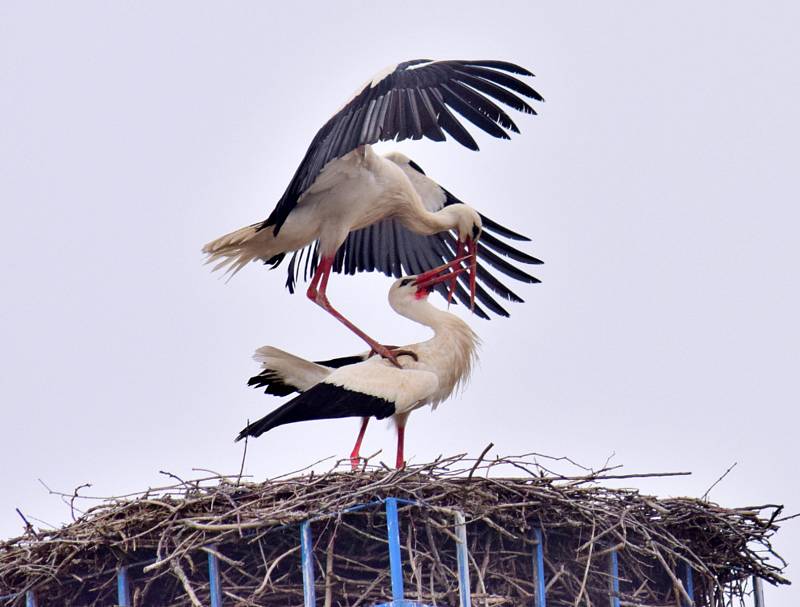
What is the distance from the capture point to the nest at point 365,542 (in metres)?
7.31

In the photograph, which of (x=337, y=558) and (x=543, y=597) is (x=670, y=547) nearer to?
(x=543, y=597)

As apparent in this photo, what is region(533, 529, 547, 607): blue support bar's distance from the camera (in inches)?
298

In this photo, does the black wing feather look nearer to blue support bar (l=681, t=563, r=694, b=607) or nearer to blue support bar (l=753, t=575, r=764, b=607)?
blue support bar (l=681, t=563, r=694, b=607)

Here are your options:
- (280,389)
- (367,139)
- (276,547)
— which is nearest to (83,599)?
(276,547)

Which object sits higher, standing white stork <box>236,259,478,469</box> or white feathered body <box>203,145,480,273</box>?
white feathered body <box>203,145,480,273</box>

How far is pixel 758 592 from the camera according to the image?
8.64 metres

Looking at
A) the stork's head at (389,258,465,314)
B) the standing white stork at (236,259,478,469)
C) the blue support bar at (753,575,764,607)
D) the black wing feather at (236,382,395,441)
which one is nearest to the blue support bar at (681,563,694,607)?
the blue support bar at (753,575,764,607)

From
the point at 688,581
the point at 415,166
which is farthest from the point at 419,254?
the point at 688,581

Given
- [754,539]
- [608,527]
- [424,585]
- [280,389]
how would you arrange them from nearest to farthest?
[424,585]
[608,527]
[754,539]
[280,389]

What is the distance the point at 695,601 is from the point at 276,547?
93.4 inches

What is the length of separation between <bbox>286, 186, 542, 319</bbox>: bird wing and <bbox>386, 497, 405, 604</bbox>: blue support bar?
3693 millimetres

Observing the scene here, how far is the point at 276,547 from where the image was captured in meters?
7.59

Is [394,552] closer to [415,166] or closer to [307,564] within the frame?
[307,564]

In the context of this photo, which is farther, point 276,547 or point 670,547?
point 670,547
